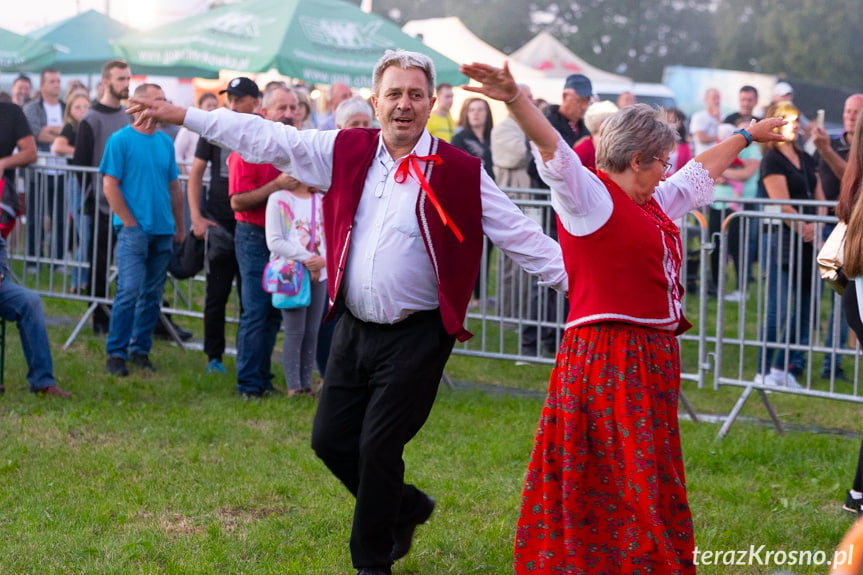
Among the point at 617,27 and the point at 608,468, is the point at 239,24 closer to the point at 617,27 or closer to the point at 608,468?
the point at 608,468

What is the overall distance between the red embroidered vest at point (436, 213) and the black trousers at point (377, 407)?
151mm

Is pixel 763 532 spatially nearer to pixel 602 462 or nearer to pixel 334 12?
pixel 602 462

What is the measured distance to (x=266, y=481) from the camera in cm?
583

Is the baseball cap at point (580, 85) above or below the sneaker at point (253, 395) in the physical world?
above

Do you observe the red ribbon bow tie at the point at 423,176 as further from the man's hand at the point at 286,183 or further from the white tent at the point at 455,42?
the white tent at the point at 455,42

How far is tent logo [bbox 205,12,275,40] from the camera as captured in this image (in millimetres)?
14235

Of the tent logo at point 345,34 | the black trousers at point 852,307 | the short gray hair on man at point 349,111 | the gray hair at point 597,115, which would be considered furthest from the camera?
the tent logo at point 345,34

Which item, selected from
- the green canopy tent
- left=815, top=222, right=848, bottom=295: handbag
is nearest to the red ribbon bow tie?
left=815, top=222, right=848, bottom=295: handbag

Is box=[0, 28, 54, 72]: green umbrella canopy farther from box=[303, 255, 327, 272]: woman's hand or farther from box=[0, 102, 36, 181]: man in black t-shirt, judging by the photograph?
box=[303, 255, 327, 272]: woman's hand

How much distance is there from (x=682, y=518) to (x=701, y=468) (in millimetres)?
2620

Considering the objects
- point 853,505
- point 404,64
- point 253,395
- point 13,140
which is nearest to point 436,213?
point 404,64

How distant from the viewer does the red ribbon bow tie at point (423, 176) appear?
4.07 meters

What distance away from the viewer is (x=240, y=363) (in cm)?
771

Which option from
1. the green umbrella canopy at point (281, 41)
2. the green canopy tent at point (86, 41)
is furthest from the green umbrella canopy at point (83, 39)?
the green umbrella canopy at point (281, 41)
